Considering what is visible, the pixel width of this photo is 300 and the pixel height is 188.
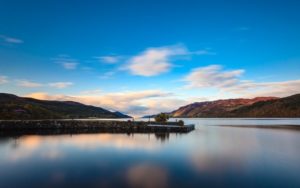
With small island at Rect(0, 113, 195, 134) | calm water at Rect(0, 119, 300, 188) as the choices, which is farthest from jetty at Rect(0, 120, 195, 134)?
calm water at Rect(0, 119, 300, 188)

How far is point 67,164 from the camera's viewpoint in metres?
20.2

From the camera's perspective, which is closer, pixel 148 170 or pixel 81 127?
pixel 148 170

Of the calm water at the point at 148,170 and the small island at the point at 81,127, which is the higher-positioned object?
the small island at the point at 81,127

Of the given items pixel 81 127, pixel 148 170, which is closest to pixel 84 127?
pixel 81 127

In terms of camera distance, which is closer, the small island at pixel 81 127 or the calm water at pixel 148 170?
the calm water at pixel 148 170

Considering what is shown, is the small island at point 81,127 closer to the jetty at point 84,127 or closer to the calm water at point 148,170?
the jetty at point 84,127

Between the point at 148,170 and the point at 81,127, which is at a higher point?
the point at 81,127

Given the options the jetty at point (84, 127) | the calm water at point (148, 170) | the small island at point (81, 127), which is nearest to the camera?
the calm water at point (148, 170)

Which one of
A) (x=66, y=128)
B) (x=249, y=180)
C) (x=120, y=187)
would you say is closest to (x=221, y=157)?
(x=249, y=180)

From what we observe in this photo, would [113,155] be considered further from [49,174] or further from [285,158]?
[285,158]

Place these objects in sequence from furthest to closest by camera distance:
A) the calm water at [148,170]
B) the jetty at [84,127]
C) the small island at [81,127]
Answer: the jetty at [84,127], the small island at [81,127], the calm water at [148,170]

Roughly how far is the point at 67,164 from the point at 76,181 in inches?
233

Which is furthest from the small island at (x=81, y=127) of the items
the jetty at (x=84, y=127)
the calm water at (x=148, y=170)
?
the calm water at (x=148, y=170)

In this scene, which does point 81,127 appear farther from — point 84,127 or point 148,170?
point 148,170
